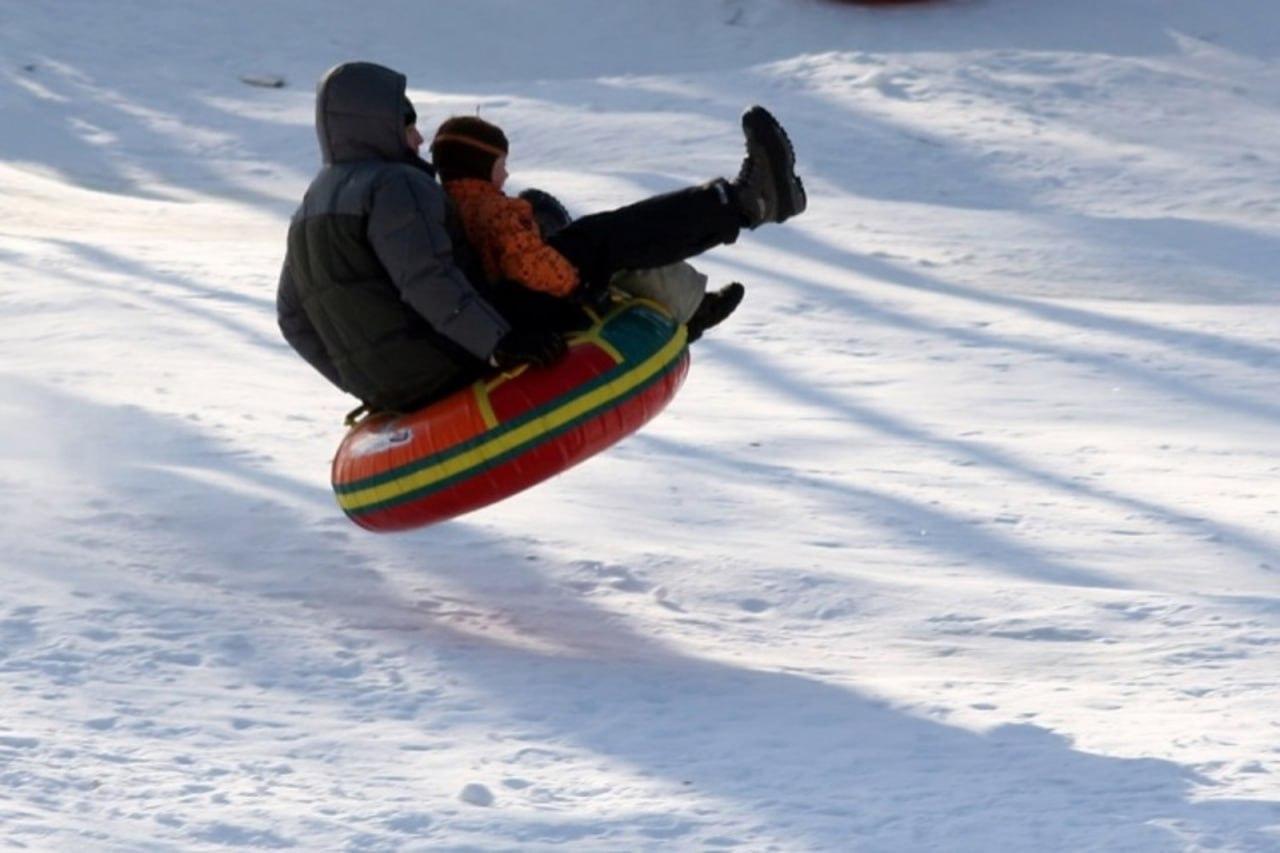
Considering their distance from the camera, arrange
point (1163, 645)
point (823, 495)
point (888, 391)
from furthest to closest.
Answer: point (888, 391)
point (823, 495)
point (1163, 645)

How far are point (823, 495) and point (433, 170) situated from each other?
2.09 meters

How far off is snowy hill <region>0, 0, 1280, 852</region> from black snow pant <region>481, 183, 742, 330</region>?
3.06ft

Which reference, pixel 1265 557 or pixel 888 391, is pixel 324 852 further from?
pixel 888 391

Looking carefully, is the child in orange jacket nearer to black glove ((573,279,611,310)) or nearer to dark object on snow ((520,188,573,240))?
black glove ((573,279,611,310))

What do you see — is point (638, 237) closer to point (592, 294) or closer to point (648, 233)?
point (648, 233)

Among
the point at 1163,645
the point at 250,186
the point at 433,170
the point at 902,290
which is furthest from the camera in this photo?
the point at 250,186

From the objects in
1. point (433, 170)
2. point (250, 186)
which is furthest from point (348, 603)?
point (250, 186)

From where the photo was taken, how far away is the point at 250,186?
49.6 ft

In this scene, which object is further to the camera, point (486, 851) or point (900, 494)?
point (900, 494)

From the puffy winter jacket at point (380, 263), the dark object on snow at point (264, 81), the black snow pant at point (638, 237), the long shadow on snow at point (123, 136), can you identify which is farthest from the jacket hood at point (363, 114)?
the dark object on snow at point (264, 81)

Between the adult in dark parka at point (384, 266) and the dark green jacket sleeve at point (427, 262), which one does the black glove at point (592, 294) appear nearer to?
the adult in dark parka at point (384, 266)

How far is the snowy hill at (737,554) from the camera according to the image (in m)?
4.48

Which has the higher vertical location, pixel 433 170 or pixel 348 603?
pixel 433 170

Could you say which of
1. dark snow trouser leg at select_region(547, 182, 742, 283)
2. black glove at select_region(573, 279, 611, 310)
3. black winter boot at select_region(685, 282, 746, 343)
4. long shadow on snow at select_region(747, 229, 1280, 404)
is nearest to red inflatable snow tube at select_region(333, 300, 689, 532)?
black glove at select_region(573, 279, 611, 310)
